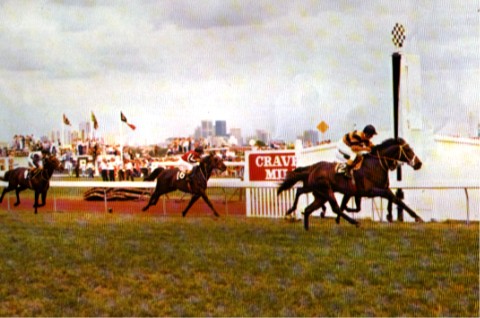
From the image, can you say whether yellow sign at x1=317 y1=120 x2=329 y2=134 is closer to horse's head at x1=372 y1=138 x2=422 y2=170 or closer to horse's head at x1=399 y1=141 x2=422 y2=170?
horse's head at x1=372 y1=138 x2=422 y2=170

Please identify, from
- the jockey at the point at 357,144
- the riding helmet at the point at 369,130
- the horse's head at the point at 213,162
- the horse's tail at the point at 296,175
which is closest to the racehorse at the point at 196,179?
the horse's head at the point at 213,162

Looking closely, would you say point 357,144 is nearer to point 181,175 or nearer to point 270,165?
point 270,165

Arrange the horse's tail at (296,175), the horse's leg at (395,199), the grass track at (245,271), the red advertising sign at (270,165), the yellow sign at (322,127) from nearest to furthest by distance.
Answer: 1. the grass track at (245,271)
2. the horse's leg at (395,199)
3. the horse's tail at (296,175)
4. the yellow sign at (322,127)
5. the red advertising sign at (270,165)

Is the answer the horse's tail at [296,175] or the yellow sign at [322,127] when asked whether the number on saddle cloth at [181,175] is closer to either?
the yellow sign at [322,127]

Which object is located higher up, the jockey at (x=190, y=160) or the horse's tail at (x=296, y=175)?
the jockey at (x=190, y=160)

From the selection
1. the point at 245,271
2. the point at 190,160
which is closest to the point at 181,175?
the point at 190,160

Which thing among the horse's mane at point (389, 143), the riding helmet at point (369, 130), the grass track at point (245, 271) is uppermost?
the riding helmet at point (369, 130)

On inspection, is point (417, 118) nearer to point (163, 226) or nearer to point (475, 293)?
point (163, 226)

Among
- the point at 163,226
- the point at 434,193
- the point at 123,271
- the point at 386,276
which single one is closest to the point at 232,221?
the point at 163,226

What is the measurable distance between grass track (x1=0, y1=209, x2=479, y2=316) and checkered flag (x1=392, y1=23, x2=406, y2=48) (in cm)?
261

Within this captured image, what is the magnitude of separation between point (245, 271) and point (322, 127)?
16.5 feet

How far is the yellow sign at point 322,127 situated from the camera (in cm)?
1095

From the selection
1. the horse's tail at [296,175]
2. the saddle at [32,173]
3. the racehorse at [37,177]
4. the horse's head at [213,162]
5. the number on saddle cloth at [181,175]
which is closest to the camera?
the horse's tail at [296,175]

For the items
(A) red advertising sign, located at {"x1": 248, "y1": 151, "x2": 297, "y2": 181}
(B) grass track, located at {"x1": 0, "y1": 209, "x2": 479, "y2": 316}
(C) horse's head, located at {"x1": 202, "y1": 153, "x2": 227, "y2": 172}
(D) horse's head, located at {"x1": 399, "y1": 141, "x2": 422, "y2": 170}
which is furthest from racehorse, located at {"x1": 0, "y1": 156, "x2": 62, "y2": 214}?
(D) horse's head, located at {"x1": 399, "y1": 141, "x2": 422, "y2": 170}
